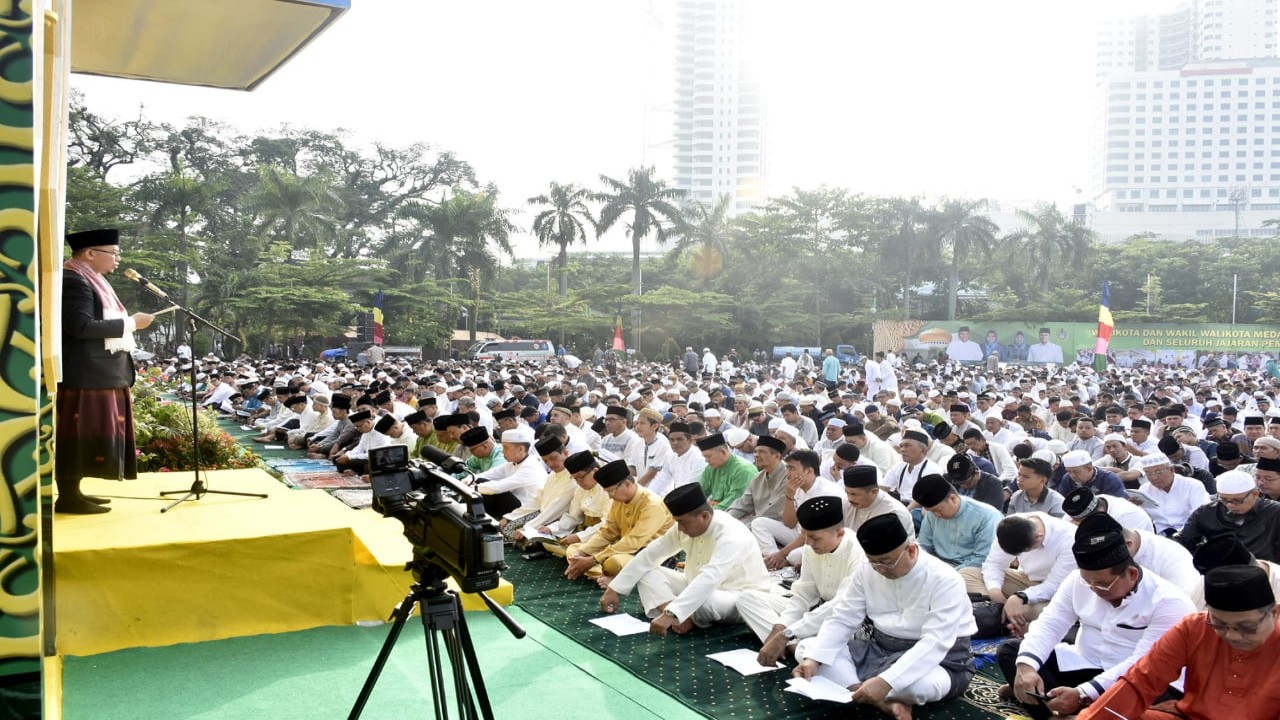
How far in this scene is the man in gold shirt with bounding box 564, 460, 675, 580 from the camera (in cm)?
530

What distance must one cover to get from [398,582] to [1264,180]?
9409 centimetres

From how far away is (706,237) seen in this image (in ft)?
113

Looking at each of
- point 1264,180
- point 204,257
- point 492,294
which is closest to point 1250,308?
point 492,294

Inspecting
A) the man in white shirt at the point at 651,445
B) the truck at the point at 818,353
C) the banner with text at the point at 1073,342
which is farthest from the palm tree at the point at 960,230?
the man in white shirt at the point at 651,445

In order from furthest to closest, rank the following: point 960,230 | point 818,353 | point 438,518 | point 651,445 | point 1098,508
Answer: point 960,230 < point 818,353 < point 651,445 < point 1098,508 < point 438,518

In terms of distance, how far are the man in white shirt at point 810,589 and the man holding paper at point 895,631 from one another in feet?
0.43

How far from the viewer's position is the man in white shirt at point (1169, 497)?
611 centimetres

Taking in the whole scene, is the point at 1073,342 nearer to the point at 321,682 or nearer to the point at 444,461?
the point at 321,682

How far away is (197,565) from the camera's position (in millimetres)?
4004

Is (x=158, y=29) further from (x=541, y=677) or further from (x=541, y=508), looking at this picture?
(x=541, y=508)

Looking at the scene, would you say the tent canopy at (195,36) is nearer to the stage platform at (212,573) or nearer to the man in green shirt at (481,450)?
the stage platform at (212,573)

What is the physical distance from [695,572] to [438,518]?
2494mm

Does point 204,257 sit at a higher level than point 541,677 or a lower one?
higher

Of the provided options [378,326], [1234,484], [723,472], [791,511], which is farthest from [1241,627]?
[378,326]
